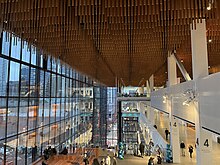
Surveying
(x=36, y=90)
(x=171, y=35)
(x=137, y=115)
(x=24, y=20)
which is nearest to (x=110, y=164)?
(x=36, y=90)

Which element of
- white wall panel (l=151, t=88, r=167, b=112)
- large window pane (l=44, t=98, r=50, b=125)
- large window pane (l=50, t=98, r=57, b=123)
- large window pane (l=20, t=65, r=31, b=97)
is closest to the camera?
large window pane (l=20, t=65, r=31, b=97)

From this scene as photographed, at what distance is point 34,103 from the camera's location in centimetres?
1339

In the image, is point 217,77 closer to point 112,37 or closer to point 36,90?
point 112,37

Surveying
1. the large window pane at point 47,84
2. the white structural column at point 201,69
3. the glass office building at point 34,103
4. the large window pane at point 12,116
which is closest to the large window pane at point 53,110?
the glass office building at point 34,103

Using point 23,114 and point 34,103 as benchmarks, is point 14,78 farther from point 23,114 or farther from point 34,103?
point 34,103

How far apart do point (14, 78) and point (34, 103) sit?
2.75 meters

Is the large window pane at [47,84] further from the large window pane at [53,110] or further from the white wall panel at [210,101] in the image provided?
the white wall panel at [210,101]

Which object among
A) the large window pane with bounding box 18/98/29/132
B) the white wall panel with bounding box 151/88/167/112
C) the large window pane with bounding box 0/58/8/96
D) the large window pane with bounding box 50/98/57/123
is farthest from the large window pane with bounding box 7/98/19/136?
the white wall panel with bounding box 151/88/167/112

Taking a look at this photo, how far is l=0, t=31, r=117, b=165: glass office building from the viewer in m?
10.2

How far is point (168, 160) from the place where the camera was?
14594 mm

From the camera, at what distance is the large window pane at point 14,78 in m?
10.7

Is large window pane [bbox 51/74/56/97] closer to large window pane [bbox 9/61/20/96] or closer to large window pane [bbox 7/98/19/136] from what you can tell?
large window pane [bbox 9/61/20/96]

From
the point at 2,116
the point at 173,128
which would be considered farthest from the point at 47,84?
the point at 173,128

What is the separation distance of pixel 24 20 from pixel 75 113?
16516mm
